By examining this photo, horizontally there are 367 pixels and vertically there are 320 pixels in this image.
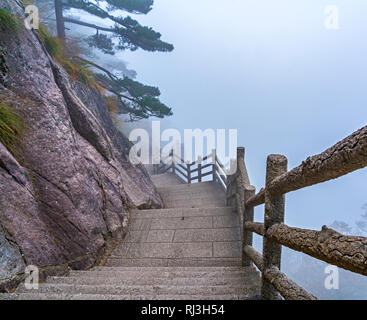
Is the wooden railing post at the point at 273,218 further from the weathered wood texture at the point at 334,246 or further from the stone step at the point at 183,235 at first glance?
the stone step at the point at 183,235

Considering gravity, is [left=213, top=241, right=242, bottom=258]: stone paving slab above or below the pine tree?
below

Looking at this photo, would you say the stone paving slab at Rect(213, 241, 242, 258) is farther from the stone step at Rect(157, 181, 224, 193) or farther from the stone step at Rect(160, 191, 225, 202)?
the stone step at Rect(157, 181, 224, 193)

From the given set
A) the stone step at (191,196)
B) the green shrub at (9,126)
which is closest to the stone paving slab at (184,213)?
the green shrub at (9,126)

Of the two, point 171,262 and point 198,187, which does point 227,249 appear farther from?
point 198,187

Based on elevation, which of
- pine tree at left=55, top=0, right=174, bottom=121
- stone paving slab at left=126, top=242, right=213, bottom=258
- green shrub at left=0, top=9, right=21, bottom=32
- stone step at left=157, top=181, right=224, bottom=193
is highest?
pine tree at left=55, top=0, right=174, bottom=121

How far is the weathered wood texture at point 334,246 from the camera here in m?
0.74

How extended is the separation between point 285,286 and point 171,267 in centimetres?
190

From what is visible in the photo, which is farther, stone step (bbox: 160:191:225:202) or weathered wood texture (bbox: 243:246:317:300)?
stone step (bbox: 160:191:225:202)

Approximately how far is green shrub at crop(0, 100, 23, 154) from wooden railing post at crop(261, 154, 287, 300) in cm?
269

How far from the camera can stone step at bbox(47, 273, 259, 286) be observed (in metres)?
2.09

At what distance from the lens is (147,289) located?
187 centimetres

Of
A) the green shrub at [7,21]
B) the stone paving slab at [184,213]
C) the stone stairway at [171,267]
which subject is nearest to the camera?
the stone stairway at [171,267]

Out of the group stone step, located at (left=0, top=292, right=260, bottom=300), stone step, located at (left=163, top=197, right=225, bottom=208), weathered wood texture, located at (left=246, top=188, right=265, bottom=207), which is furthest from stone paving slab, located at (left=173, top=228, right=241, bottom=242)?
stone step, located at (left=163, top=197, right=225, bottom=208)

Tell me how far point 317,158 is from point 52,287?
2148 millimetres
